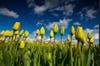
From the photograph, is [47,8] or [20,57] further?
[47,8]

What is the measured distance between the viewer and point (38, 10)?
1195 millimetres

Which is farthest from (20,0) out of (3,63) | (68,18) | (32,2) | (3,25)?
(3,63)

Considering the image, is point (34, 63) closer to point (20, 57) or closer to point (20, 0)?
point (20, 57)

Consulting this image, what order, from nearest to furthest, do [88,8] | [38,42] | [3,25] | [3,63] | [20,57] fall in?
[3,63], [20,57], [88,8], [3,25], [38,42]

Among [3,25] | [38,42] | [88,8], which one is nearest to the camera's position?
[88,8]

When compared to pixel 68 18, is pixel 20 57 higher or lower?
lower

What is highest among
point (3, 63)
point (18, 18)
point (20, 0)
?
point (20, 0)

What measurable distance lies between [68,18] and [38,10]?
183mm

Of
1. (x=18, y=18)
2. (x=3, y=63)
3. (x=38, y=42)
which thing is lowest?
(x=3, y=63)

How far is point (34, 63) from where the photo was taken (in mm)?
682

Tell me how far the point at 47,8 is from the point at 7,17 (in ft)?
0.88

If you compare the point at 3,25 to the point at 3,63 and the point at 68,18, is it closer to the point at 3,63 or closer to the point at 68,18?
the point at 68,18

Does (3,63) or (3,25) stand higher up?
(3,25)

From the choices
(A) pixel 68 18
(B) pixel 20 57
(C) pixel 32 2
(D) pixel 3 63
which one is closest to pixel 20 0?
(C) pixel 32 2
